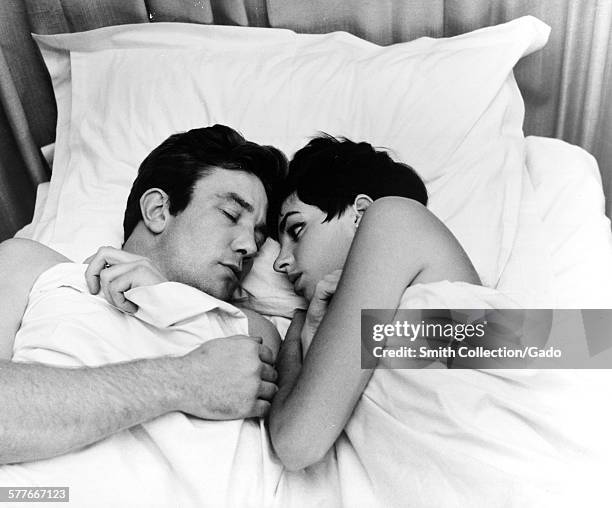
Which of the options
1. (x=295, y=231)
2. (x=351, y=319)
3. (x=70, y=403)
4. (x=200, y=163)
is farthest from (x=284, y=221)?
(x=70, y=403)

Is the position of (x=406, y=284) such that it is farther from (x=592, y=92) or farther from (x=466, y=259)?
(x=592, y=92)

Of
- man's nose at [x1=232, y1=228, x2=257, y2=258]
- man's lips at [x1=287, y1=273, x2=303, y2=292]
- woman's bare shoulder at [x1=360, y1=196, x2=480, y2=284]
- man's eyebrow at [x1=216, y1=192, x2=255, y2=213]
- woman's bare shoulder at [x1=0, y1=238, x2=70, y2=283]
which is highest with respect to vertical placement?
woman's bare shoulder at [x1=360, y1=196, x2=480, y2=284]

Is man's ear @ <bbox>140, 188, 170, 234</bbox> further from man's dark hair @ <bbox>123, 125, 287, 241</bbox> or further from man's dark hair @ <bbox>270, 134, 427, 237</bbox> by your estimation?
man's dark hair @ <bbox>270, 134, 427, 237</bbox>

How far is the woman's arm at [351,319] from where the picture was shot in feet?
1.99

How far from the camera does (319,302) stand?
720 millimetres

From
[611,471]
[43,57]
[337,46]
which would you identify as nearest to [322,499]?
[611,471]

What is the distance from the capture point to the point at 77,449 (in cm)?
58

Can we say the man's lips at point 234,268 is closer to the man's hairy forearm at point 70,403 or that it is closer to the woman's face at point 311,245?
the woman's face at point 311,245

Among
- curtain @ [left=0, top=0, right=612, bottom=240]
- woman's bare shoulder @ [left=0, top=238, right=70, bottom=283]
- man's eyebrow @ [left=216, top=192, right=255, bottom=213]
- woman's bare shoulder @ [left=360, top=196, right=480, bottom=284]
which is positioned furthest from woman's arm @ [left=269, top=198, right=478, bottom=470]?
curtain @ [left=0, top=0, right=612, bottom=240]

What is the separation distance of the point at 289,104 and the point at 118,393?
1.77 feet

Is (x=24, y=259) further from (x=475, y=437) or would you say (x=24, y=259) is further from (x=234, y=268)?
(x=475, y=437)

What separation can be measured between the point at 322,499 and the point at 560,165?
579 mm

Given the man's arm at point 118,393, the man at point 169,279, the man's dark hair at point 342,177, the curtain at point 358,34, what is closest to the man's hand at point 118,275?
the man at point 169,279

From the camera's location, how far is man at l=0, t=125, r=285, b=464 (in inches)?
22.5
